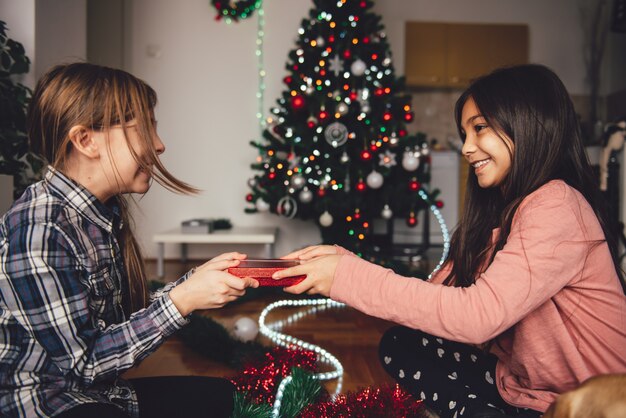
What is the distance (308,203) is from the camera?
3383 millimetres

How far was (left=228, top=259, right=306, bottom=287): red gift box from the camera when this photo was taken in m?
0.90

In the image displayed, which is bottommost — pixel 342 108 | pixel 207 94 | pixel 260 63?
pixel 342 108

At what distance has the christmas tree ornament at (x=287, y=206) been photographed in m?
3.32

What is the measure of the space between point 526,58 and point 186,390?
492 cm

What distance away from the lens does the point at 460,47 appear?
4910 mm

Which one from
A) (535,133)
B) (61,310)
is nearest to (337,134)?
(535,133)

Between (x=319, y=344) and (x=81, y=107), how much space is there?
55.4 inches

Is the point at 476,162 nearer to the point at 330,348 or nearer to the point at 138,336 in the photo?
the point at 138,336

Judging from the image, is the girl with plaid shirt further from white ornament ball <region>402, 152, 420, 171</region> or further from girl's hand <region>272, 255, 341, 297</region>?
white ornament ball <region>402, 152, 420, 171</region>

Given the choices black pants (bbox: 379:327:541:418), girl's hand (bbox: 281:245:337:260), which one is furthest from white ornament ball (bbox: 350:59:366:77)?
girl's hand (bbox: 281:245:337:260)

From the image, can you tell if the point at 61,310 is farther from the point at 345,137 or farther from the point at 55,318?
the point at 345,137

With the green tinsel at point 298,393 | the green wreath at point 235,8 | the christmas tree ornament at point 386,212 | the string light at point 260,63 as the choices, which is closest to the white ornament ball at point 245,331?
the green tinsel at point 298,393

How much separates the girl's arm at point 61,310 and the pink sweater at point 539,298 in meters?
0.37

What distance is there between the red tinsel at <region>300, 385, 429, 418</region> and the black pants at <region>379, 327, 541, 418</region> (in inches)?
1.3
